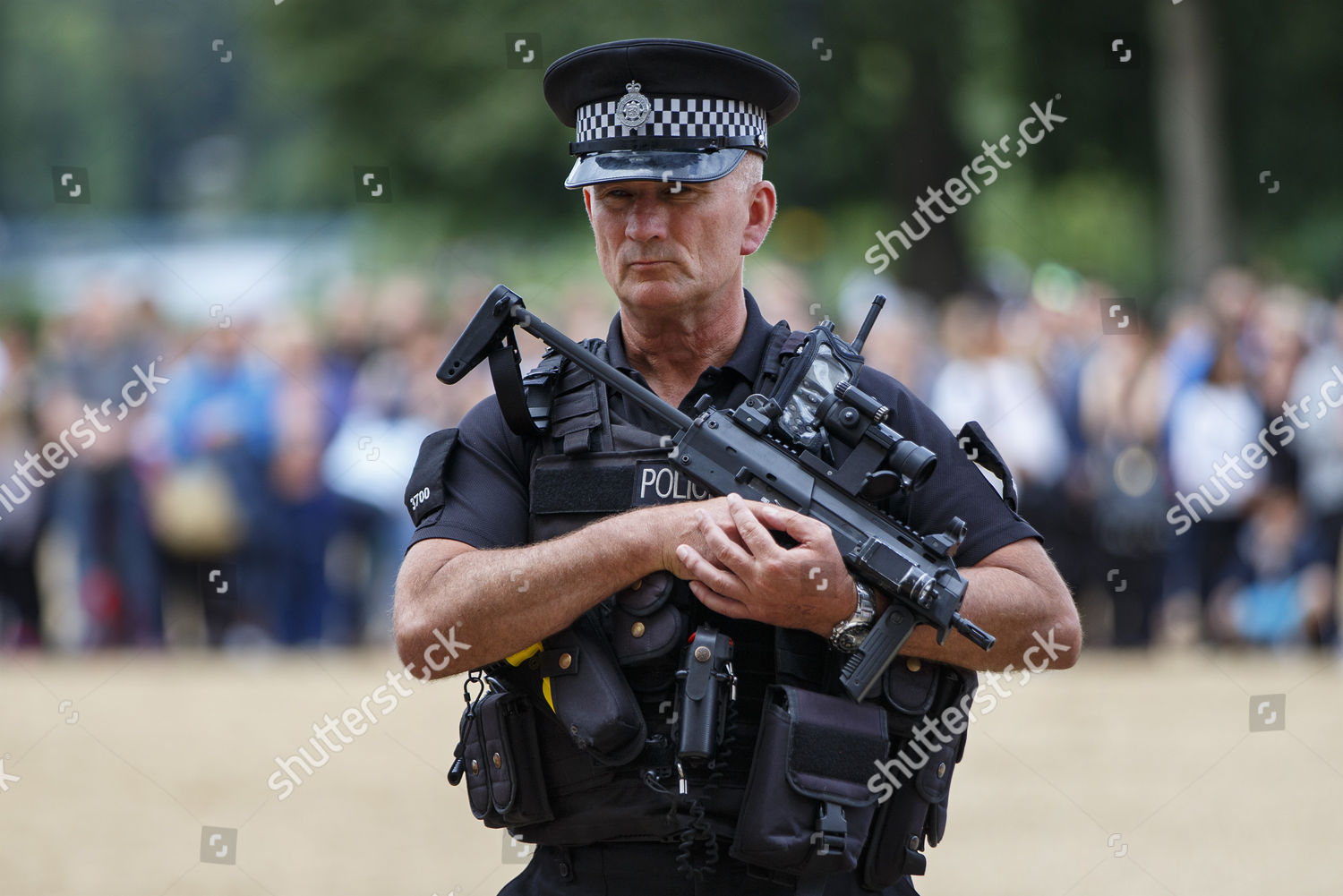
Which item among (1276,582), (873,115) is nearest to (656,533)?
(1276,582)

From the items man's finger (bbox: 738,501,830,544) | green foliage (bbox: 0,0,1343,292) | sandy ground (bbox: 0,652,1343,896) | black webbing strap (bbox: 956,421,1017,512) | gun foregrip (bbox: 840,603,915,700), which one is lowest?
sandy ground (bbox: 0,652,1343,896)

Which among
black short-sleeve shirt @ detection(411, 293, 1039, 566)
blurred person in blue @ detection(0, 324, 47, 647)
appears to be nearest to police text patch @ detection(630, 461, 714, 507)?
black short-sleeve shirt @ detection(411, 293, 1039, 566)

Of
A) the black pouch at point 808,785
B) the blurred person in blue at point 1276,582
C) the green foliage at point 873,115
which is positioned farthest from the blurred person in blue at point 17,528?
the black pouch at point 808,785

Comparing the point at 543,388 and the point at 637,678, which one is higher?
the point at 543,388

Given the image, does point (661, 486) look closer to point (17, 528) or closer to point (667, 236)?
point (667, 236)

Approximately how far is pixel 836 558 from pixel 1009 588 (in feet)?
1.45

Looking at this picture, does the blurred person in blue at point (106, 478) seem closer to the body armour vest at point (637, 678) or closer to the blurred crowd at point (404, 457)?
the blurred crowd at point (404, 457)

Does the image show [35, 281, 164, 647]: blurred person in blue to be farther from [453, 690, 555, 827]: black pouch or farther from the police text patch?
the police text patch

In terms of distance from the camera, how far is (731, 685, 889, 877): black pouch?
2.95 meters

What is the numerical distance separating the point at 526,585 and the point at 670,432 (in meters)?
0.47

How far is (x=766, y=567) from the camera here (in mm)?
2824

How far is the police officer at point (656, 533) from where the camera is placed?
3.01 m

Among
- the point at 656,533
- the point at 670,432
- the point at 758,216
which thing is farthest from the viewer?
the point at 758,216

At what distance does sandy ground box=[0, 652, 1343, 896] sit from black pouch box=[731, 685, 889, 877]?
268cm
